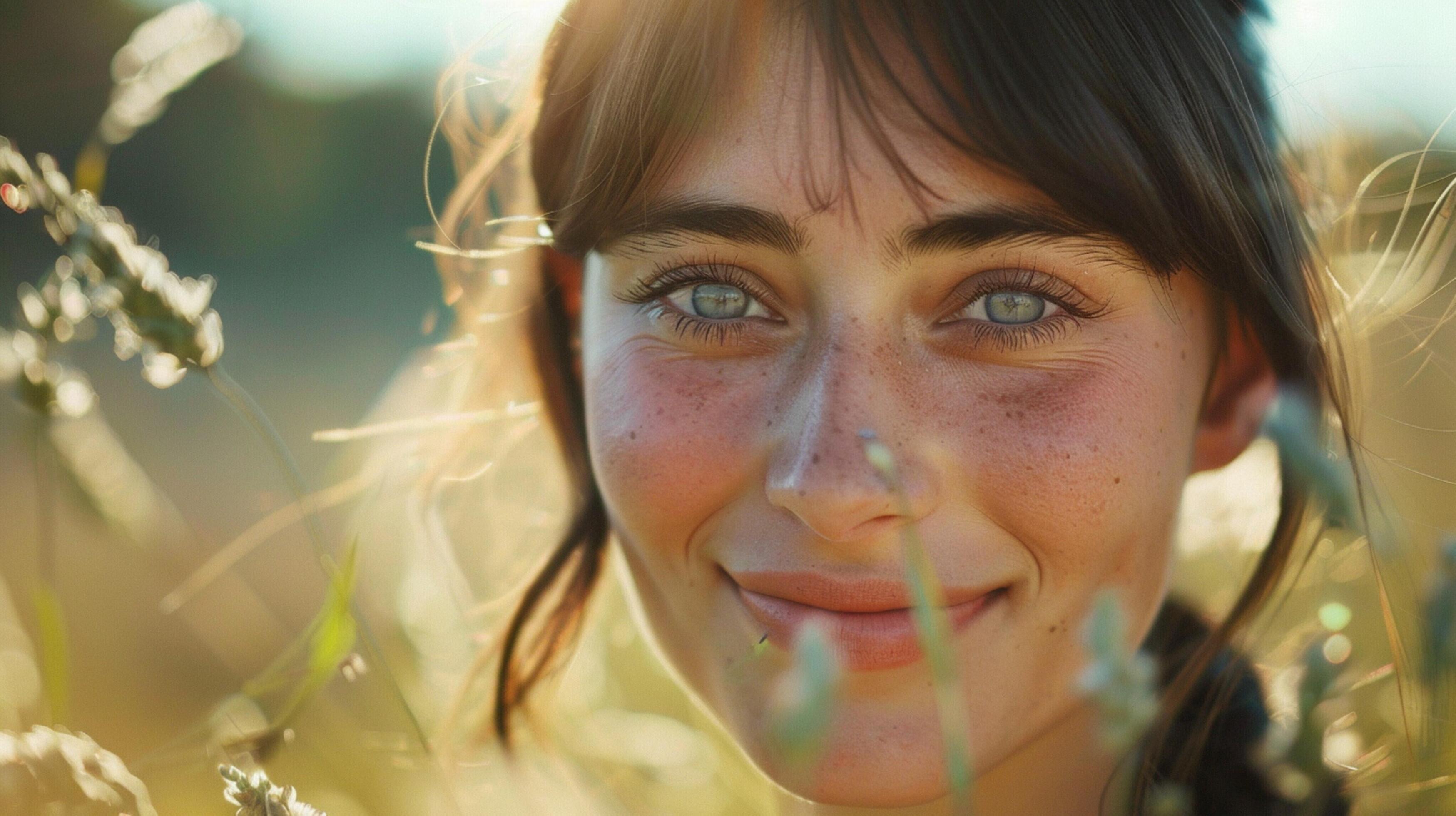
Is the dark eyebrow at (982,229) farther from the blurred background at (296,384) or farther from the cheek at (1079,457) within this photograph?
the blurred background at (296,384)

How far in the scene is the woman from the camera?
58.4 inches

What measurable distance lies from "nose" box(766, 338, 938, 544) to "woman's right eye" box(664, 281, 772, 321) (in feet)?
0.75

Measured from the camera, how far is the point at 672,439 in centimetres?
167

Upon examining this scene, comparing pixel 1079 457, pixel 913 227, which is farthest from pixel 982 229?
pixel 1079 457

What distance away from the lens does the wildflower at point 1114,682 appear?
2.42 feet

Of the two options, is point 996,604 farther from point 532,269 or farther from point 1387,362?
point 532,269

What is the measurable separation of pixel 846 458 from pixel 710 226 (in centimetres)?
42

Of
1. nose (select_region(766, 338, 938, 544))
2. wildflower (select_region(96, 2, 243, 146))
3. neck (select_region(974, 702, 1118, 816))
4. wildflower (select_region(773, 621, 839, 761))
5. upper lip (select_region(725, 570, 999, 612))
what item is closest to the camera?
wildflower (select_region(773, 621, 839, 761))

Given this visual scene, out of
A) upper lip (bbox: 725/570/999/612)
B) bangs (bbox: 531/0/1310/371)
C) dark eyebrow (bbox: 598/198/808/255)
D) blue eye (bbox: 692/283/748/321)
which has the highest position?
bangs (bbox: 531/0/1310/371)

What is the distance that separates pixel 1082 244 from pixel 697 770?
6.32ft

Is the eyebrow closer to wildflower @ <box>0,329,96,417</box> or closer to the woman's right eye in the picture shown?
the woman's right eye

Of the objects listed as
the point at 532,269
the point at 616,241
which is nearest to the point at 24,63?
the point at 532,269

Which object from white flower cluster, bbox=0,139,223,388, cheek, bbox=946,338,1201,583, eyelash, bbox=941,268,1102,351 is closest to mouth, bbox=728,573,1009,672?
cheek, bbox=946,338,1201,583

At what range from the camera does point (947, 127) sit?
148cm
